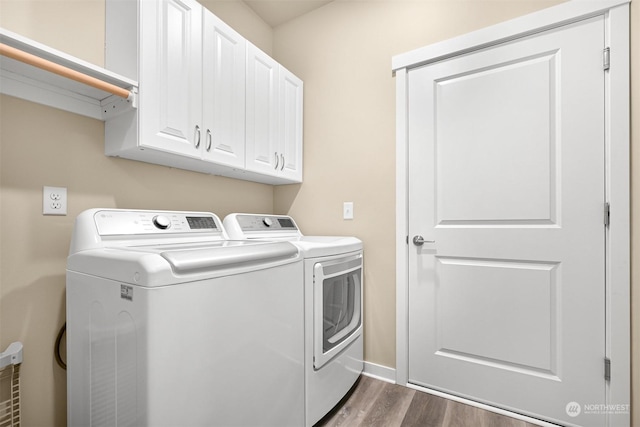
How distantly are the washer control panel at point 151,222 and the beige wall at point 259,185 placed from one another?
0.21m

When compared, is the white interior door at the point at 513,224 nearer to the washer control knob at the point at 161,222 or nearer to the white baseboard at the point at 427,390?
the white baseboard at the point at 427,390

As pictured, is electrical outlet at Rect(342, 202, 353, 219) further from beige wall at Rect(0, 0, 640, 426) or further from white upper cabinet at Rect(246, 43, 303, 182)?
white upper cabinet at Rect(246, 43, 303, 182)

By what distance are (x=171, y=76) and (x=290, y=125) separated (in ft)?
3.05

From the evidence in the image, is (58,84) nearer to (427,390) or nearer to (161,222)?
(161,222)

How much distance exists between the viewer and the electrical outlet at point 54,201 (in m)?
1.23

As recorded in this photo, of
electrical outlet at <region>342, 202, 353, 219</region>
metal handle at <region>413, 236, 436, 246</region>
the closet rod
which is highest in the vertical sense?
the closet rod

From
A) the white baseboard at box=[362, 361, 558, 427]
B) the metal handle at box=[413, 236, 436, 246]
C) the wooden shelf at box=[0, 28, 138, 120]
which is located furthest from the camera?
the metal handle at box=[413, 236, 436, 246]

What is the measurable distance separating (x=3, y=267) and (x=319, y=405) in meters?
1.45

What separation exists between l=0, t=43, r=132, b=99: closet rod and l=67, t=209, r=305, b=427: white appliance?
0.50 metres

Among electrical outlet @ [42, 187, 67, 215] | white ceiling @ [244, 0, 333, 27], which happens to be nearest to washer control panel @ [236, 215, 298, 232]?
electrical outlet @ [42, 187, 67, 215]

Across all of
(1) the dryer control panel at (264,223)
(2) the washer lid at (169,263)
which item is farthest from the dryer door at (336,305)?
(1) the dryer control panel at (264,223)

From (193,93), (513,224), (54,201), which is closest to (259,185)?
(193,93)

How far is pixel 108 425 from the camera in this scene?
0.97 meters

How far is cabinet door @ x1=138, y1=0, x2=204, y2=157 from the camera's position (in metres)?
1.29
